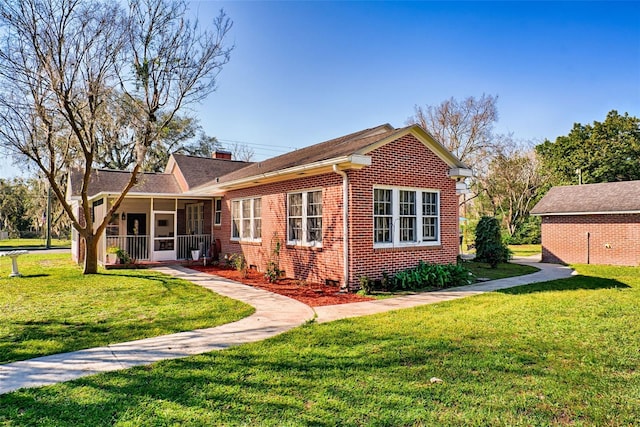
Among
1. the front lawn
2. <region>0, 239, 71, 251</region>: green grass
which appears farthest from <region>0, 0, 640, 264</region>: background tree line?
<region>0, 239, 71, 251</region>: green grass

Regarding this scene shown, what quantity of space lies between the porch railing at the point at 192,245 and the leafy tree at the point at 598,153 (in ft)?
92.5

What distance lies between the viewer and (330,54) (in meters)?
14.7

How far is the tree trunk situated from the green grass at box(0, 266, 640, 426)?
1001cm

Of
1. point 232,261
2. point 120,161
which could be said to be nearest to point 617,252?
point 232,261

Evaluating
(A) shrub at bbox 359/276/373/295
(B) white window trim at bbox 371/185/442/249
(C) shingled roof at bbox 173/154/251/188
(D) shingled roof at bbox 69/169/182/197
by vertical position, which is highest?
(C) shingled roof at bbox 173/154/251/188

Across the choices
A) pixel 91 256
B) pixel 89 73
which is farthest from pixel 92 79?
pixel 91 256

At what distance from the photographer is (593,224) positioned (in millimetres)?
16125

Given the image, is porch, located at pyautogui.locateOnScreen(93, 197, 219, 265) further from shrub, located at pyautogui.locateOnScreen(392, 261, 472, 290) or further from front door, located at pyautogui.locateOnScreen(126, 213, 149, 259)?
shrub, located at pyautogui.locateOnScreen(392, 261, 472, 290)

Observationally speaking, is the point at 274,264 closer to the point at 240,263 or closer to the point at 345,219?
the point at 240,263

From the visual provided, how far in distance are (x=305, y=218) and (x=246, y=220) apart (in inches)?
164

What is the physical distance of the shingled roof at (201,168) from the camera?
19.5 m

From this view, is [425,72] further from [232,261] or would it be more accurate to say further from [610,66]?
[232,261]

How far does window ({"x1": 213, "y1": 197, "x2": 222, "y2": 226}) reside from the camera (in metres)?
16.6

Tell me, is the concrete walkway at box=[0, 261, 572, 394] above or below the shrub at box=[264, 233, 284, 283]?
below
